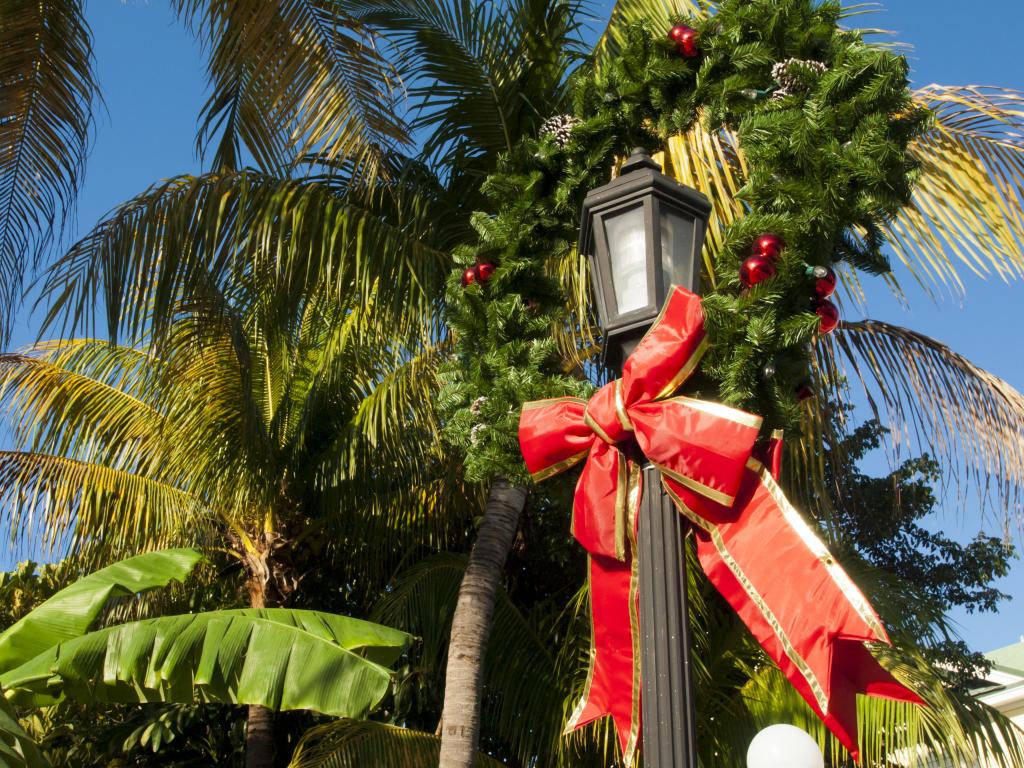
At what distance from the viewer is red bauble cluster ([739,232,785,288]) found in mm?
3492

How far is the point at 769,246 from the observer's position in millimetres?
3537

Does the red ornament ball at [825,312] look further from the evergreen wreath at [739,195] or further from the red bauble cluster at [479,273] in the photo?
the red bauble cluster at [479,273]

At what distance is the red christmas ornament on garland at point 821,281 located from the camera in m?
3.54

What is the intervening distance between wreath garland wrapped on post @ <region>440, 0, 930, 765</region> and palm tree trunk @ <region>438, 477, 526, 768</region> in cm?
277

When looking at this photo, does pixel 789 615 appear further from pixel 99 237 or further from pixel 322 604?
pixel 322 604

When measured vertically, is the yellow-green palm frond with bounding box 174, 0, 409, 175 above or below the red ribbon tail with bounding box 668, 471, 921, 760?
above

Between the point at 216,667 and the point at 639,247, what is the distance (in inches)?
128

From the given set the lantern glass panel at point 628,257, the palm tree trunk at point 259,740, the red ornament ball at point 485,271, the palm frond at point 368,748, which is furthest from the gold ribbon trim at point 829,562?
the palm tree trunk at point 259,740

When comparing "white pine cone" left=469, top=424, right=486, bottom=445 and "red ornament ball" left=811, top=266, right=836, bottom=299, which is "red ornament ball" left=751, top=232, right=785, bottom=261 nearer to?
"red ornament ball" left=811, top=266, right=836, bottom=299

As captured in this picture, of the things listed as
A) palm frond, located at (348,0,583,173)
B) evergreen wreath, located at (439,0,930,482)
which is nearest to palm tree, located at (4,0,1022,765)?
palm frond, located at (348,0,583,173)

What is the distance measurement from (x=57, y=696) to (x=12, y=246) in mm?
2993

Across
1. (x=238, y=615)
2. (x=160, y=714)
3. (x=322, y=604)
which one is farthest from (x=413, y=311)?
(x=160, y=714)

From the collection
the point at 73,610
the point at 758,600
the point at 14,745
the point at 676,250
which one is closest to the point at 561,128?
the point at 676,250

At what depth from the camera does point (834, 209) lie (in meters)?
3.66
